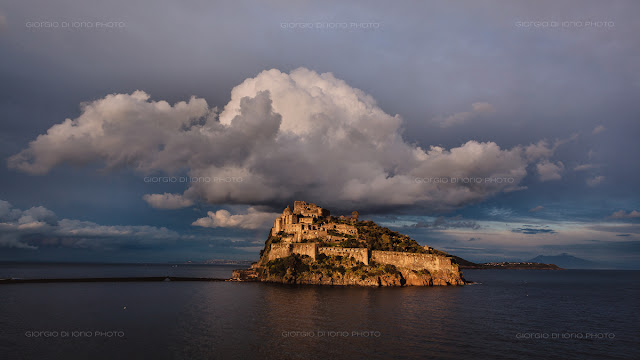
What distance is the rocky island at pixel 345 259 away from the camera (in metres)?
123

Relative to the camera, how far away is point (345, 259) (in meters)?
125

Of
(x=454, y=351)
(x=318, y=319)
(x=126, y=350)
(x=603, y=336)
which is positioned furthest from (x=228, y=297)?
(x=603, y=336)

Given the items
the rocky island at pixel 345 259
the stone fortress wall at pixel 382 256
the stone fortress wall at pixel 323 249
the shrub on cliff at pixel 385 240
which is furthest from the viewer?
the shrub on cliff at pixel 385 240

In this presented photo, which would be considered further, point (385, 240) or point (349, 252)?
point (385, 240)

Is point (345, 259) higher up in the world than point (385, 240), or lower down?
lower down

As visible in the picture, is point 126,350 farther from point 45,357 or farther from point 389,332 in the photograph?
point 389,332

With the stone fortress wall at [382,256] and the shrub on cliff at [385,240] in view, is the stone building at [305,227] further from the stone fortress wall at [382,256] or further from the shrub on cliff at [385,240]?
the stone fortress wall at [382,256]

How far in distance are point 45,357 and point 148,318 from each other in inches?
906

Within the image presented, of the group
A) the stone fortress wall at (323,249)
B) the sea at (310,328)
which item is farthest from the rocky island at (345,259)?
the sea at (310,328)

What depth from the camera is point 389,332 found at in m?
52.5

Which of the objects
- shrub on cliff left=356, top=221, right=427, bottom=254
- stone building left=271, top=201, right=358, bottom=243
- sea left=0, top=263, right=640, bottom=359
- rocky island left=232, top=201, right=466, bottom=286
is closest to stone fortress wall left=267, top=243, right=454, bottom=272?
rocky island left=232, top=201, right=466, bottom=286

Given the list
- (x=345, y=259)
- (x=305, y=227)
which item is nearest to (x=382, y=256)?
(x=345, y=259)

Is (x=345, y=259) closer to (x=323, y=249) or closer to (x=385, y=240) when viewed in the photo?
(x=323, y=249)

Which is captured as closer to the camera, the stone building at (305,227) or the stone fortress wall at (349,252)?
the stone fortress wall at (349,252)
